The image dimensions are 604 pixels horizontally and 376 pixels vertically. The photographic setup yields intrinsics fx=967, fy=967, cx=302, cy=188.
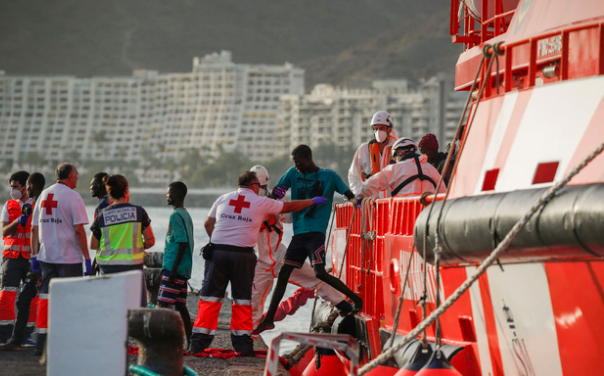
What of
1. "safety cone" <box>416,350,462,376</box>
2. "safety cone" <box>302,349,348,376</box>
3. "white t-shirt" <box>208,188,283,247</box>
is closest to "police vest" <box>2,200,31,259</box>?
"white t-shirt" <box>208,188,283,247</box>

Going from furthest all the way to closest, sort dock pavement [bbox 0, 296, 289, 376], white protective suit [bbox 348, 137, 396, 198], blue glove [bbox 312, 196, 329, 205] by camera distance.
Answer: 1. white protective suit [bbox 348, 137, 396, 198]
2. blue glove [bbox 312, 196, 329, 205]
3. dock pavement [bbox 0, 296, 289, 376]

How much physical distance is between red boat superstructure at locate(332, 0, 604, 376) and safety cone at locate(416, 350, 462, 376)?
497 mm

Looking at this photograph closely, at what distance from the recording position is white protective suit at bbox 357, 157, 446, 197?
9320mm

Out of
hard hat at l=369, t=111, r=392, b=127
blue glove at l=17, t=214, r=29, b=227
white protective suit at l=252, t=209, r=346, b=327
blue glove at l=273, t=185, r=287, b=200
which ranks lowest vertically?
white protective suit at l=252, t=209, r=346, b=327

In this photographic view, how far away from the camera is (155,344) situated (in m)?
6.36

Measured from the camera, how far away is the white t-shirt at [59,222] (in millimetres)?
9227

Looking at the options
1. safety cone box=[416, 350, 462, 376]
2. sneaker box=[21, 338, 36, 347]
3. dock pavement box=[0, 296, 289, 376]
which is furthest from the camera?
sneaker box=[21, 338, 36, 347]

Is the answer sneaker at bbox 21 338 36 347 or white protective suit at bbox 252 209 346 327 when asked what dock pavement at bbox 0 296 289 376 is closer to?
sneaker at bbox 21 338 36 347

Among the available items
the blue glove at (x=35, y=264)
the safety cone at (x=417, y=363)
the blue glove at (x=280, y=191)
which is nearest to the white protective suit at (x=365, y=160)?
the blue glove at (x=280, y=191)

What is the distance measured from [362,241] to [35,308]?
13.1 ft

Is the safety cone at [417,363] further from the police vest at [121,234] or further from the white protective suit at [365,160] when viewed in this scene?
the white protective suit at [365,160]

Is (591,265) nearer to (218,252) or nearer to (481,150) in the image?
(481,150)

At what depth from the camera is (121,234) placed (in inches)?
343

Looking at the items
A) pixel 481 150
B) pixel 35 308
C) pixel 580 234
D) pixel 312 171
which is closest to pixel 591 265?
pixel 580 234
